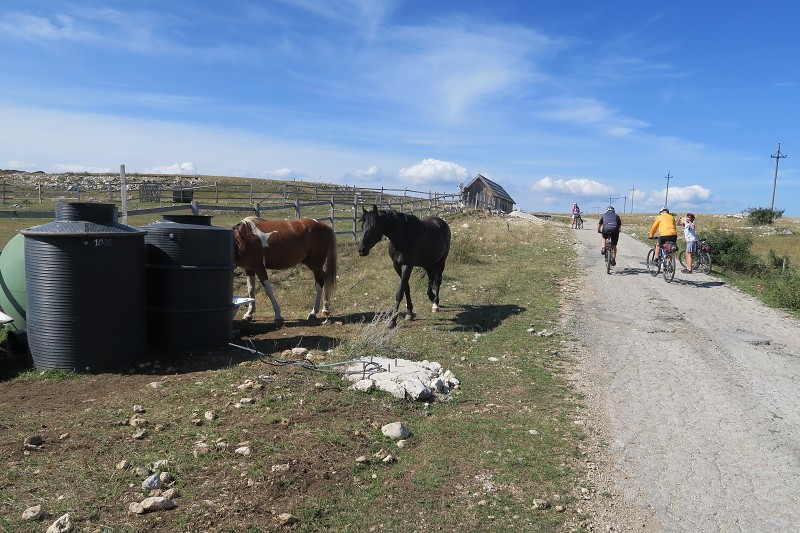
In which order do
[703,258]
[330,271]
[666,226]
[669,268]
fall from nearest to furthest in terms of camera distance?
[330,271] → [669,268] → [666,226] → [703,258]

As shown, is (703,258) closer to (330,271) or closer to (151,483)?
(330,271)

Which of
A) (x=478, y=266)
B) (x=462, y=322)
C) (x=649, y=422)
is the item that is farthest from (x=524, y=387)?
(x=478, y=266)

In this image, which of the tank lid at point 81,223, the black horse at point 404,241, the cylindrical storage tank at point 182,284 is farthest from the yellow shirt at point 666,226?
the tank lid at point 81,223

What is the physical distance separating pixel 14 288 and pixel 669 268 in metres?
13.6

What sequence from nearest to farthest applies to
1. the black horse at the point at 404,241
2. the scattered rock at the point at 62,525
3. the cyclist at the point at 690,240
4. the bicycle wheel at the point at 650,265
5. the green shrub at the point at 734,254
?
the scattered rock at the point at 62,525 < the black horse at the point at 404,241 < the bicycle wheel at the point at 650,265 < the cyclist at the point at 690,240 < the green shrub at the point at 734,254

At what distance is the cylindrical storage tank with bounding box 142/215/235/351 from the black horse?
2400 mm

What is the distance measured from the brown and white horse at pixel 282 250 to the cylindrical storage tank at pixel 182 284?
5.98ft

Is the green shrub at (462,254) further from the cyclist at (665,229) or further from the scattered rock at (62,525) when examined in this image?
the scattered rock at (62,525)

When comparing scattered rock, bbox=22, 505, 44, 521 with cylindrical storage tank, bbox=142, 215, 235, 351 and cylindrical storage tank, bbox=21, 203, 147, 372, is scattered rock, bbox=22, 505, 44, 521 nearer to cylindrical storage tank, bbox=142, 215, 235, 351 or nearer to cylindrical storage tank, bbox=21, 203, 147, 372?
cylindrical storage tank, bbox=21, 203, 147, 372

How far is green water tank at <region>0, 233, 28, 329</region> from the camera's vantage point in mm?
6562

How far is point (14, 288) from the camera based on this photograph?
260 inches

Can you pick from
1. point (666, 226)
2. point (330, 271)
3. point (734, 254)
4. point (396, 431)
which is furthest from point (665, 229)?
point (396, 431)

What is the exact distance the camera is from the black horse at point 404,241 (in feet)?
27.3

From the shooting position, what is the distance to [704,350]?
735 centimetres
